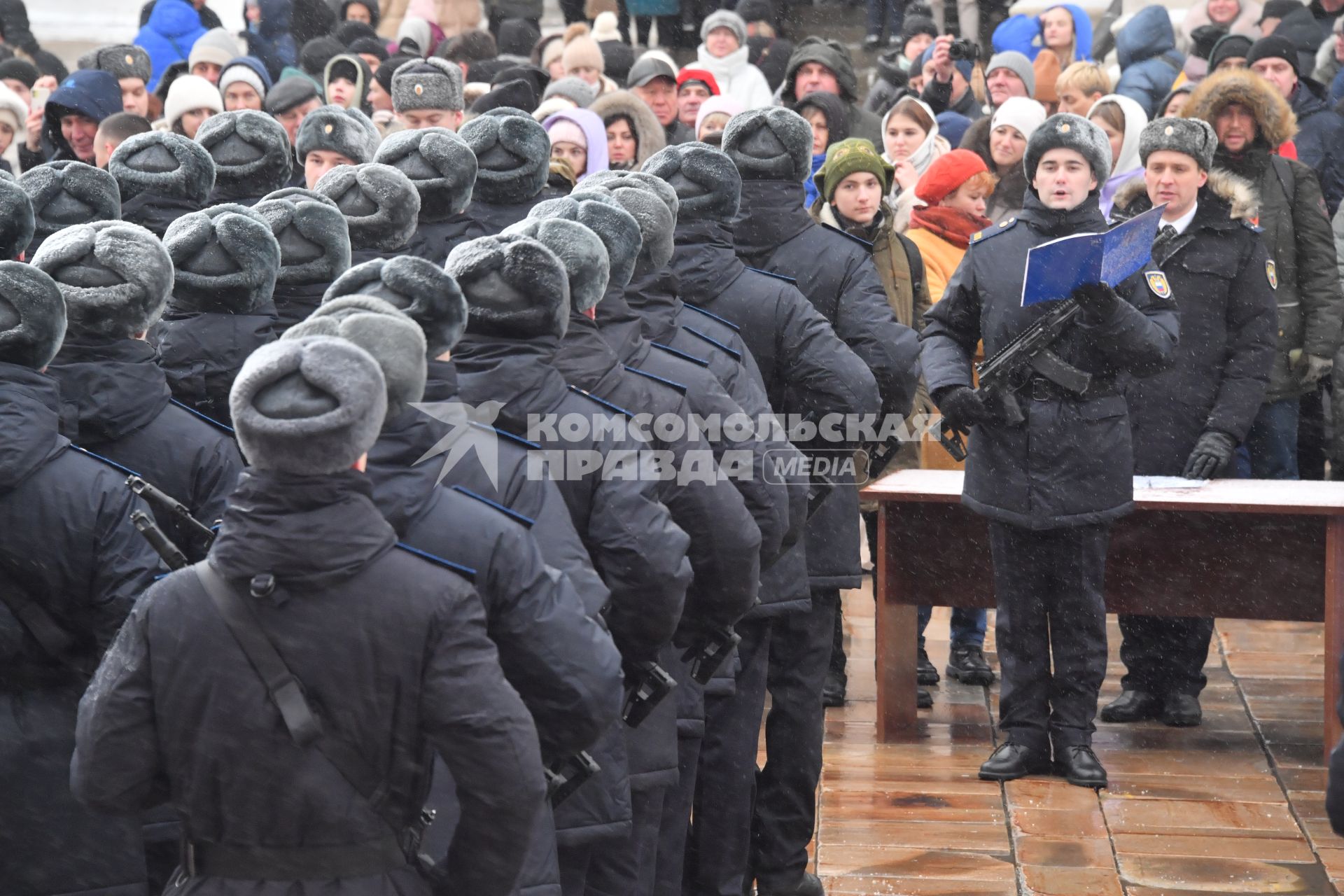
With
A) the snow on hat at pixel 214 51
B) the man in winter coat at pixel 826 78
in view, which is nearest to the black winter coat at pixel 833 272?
the man in winter coat at pixel 826 78

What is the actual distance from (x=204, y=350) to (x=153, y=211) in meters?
1.63

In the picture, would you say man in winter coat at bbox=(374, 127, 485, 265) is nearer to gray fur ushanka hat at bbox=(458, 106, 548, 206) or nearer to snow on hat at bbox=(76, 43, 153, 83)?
gray fur ushanka hat at bbox=(458, 106, 548, 206)

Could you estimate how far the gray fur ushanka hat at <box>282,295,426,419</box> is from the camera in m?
2.99

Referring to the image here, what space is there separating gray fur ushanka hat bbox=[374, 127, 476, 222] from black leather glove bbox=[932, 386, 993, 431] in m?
1.73

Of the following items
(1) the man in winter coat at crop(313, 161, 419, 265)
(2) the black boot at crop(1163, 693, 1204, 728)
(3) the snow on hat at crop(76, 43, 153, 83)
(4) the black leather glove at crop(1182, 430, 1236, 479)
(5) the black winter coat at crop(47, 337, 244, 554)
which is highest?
(3) the snow on hat at crop(76, 43, 153, 83)

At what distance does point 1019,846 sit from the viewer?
18.6 feet

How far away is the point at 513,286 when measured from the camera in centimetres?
363

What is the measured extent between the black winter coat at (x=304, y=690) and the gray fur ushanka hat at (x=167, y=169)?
11.3 feet

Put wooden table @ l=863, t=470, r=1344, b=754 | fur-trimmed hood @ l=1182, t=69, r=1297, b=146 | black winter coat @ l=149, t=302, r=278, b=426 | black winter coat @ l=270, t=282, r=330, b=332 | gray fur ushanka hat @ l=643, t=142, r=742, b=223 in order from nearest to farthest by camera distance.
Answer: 1. black winter coat @ l=149, t=302, r=278, b=426
2. black winter coat @ l=270, t=282, r=330, b=332
3. gray fur ushanka hat @ l=643, t=142, r=742, b=223
4. wooden table @ l=863, t=470, r=1344, b=754
5. fur-trimmed hood @ l=1182, t=69, r=1297, b=146

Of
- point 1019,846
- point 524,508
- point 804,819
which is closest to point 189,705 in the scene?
point 524,508

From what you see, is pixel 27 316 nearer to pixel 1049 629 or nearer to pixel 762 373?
pixel 762 373

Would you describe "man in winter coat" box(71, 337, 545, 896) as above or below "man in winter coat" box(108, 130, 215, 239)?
below

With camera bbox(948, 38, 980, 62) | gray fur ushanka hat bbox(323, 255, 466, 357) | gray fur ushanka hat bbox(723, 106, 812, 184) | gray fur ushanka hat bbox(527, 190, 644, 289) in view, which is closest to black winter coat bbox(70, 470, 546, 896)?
gray fur ushanka hat bbox(323, 255, 466, 357)

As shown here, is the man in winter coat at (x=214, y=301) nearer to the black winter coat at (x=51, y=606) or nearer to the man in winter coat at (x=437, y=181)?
the black winter coat at (x=51, y=606)
